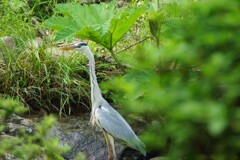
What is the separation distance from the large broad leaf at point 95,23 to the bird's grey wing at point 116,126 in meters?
0.69

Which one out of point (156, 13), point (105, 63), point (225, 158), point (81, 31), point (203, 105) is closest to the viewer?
point (203, 105)

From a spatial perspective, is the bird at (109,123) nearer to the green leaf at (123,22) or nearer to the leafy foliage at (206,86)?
the green leaf at (123,22)

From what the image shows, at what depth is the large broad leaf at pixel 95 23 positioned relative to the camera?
4836 mm

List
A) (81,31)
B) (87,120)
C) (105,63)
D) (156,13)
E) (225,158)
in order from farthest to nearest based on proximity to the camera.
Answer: (105,63) < (87,120) < (81,31) < (156,13) < (225,158)

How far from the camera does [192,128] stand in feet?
3.16

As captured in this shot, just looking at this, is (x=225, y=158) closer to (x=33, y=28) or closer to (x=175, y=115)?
(x=175, y=115)

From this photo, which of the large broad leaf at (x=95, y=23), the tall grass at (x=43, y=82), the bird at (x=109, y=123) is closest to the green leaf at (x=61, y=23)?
the large broad leaf at (x=95, y=23)

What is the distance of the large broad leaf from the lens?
15.9 ft

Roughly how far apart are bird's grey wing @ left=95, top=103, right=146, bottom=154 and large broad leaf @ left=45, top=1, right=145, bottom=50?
689 millimetres

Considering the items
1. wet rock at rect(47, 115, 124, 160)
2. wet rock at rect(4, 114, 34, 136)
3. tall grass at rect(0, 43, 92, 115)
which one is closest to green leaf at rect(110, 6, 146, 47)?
tall grass at rect(0, 43, 92, 115)

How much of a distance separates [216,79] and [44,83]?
4.56 m

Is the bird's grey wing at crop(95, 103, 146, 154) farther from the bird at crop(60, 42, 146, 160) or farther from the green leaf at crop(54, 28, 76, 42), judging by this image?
the green leaf at crop(54, 28, 76, 42)

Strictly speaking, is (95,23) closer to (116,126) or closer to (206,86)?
(116,126)

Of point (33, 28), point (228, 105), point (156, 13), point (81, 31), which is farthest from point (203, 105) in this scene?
point (33, 28)
